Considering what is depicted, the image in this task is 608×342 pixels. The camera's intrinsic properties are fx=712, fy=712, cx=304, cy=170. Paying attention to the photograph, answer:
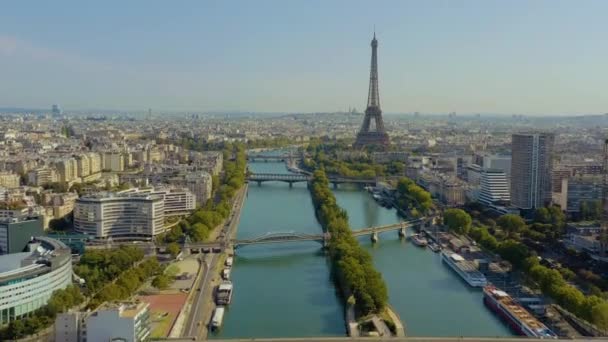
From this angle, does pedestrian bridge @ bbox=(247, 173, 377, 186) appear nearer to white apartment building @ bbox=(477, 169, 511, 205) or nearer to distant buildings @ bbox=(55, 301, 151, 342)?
white apartment building @ bbox=(477, 169, 511, 205)

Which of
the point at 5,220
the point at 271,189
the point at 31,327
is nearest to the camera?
the point at 31,327

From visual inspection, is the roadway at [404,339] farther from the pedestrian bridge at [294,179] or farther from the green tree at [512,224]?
the pedestrian bridge at [294,179]

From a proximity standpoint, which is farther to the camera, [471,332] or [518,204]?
[518,204]

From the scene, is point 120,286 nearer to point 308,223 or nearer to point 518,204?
point 308,223

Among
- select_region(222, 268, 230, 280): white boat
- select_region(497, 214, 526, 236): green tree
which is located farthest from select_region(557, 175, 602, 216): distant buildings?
select_region(222, 268, 230, 280): white boat

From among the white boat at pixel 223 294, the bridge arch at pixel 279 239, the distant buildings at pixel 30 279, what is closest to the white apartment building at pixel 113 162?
the bridge arch at pixel 279 239

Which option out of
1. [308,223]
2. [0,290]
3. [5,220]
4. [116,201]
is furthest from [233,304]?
[308,223]
